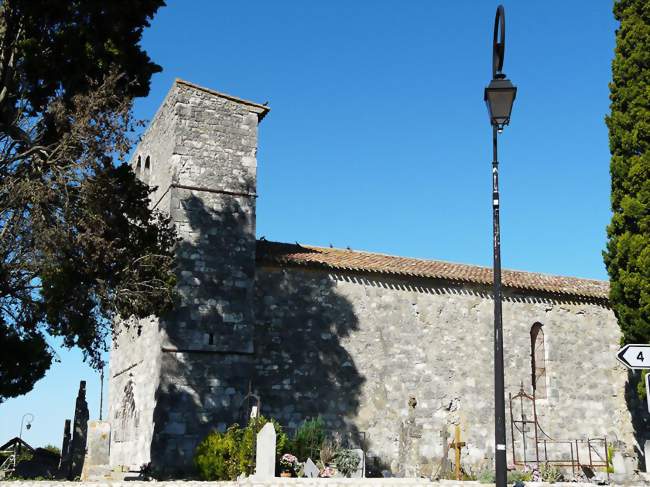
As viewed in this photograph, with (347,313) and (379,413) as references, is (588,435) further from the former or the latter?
(347,313)

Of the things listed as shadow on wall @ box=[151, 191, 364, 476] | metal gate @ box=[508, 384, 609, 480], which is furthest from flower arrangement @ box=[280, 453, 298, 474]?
metal gate @ box=[508, 384, 609, 480]

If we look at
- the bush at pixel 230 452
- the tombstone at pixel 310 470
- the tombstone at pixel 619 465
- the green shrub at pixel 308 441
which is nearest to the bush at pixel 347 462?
the green shrub at pixel 308 441

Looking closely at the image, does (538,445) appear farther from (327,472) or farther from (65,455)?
(65,455)

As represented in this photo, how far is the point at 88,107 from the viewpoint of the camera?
14.6m

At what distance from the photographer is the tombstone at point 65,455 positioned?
2220 cm

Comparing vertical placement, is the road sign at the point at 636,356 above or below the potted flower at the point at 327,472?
above

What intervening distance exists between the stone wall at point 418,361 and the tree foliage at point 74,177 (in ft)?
16.0

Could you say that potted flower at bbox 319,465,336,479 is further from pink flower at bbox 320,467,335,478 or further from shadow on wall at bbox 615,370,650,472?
shadow on wall at bbox 615,370,650,472

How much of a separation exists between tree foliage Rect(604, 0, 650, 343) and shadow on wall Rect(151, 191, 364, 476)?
7482mm

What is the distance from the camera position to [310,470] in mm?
15945

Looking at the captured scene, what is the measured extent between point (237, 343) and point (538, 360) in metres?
9.98

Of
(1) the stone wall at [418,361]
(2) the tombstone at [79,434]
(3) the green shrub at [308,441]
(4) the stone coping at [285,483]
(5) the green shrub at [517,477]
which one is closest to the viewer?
(4) the stone coping at [285,483]

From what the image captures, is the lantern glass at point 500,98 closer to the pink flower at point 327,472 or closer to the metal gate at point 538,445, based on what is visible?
the pink flower at point 327,472

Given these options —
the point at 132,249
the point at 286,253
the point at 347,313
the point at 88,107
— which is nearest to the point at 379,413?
the point at 347,313
